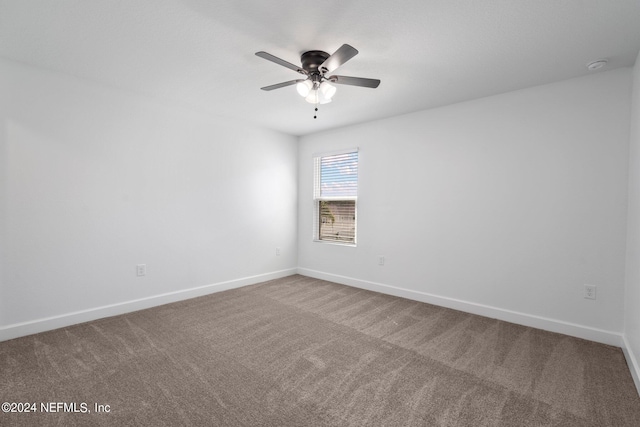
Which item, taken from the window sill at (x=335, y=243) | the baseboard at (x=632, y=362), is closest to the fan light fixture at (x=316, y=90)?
the window sill at (x=335, y=243)

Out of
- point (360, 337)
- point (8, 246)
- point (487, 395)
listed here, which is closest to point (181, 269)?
point (8, 246)

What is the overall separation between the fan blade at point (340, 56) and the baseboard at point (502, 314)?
9.69ft

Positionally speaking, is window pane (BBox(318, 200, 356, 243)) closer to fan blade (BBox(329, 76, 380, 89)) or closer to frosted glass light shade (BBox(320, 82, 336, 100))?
frosted glass light shade (BBox(320, 82, 336, 100))

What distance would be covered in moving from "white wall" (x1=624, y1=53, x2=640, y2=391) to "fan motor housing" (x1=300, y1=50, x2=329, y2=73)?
2463 mm

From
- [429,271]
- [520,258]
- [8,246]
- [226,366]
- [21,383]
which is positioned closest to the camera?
[21,383]

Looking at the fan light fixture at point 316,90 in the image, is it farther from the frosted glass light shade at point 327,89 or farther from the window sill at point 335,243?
the window sill at point 335,243

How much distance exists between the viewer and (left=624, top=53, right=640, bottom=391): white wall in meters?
2.13

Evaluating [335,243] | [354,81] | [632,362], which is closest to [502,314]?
[632,362]

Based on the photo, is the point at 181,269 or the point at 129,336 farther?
the point at 181,269

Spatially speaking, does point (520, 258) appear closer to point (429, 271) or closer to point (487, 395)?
point (429, 271)

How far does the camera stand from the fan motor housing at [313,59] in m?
2.32

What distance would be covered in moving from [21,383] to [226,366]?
1316mm

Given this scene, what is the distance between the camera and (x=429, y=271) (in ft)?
12.3

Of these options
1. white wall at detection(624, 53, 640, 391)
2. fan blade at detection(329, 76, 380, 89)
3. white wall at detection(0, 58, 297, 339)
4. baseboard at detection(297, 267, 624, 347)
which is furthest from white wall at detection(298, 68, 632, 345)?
white wall at detection(0, 58, 297, 339)
